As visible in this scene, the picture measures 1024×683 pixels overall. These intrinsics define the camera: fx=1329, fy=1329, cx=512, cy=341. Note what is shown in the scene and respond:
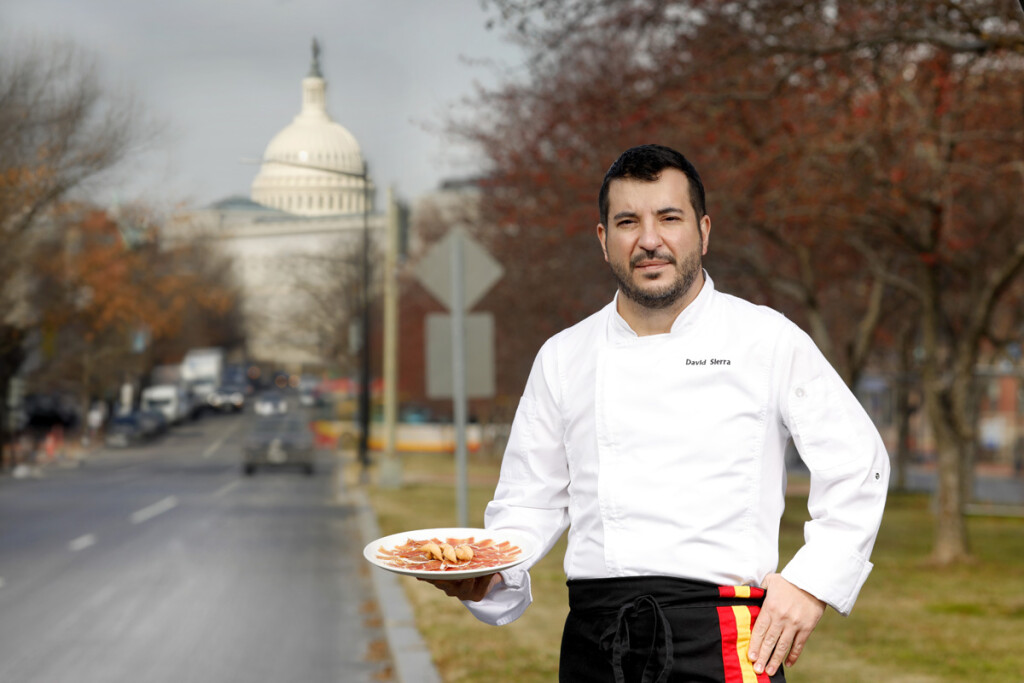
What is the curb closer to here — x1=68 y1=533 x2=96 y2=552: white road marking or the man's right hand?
the man's right hand

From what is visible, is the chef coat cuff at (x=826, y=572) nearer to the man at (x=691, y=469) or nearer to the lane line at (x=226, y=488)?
the man at (x=691, y=469)

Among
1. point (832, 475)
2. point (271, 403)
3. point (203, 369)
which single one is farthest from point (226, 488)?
point (832, 475)

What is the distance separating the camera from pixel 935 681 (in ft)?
24.5

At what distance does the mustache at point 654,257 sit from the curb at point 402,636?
8.40ft

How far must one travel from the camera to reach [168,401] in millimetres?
15445

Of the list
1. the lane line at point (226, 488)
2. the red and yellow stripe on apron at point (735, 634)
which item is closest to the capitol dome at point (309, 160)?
the red and yellow stripe on apron at point (735, 634)

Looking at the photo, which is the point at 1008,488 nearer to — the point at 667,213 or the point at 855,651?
the point at 855,651

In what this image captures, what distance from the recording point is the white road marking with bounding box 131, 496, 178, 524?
19359mm

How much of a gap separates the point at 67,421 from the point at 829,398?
49.0 ft

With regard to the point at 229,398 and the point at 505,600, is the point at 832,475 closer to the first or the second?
the point at 505,600

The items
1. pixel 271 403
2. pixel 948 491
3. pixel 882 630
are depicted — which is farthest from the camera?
pixel 948 491

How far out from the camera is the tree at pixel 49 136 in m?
6.33

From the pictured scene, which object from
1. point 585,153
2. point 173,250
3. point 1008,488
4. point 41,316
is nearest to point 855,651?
point 173,250

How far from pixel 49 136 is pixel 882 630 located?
6.42m
